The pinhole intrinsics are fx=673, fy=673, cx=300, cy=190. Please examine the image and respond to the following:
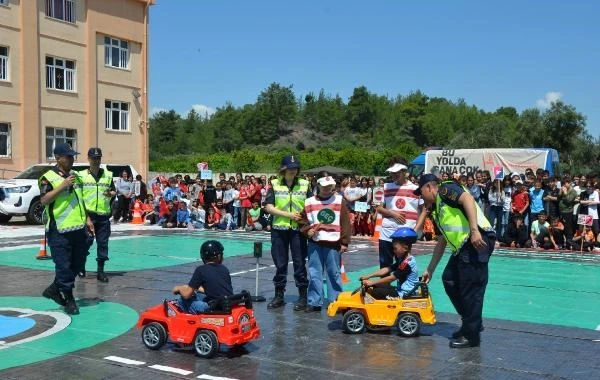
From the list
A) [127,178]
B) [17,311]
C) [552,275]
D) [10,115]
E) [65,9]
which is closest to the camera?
[17,311]

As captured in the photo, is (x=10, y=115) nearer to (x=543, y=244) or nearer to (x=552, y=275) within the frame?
(x=543, y=244)

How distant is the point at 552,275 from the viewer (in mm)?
12719

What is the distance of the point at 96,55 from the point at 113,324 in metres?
31.5

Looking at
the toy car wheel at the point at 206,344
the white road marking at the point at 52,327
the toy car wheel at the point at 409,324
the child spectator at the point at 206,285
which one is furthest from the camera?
the toy car wheel at the point at 409,324

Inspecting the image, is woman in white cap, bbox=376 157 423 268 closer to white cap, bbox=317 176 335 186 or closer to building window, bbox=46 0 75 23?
white cap, bbox=317 176 335 186

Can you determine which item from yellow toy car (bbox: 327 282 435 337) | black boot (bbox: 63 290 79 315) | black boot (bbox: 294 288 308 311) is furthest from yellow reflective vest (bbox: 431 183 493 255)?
black boot (bbox: 63 290 79 315)

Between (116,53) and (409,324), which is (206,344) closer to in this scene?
(409,324)

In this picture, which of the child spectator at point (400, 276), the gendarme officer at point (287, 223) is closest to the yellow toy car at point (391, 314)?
the child spectator at point (400, 276)

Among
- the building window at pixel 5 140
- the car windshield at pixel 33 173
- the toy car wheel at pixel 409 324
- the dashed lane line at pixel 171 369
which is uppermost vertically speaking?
the building window at pixel 5 140

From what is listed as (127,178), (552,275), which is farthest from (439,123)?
(552,275)

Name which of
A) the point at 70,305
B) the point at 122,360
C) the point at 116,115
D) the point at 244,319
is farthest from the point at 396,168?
the point at 116,115

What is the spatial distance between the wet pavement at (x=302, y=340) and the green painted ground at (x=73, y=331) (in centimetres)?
1

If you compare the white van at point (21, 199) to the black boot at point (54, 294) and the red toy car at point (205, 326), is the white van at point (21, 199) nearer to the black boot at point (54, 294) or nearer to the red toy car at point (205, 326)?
the black boot at point (54, 294)

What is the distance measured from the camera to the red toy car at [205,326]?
6402 mm
